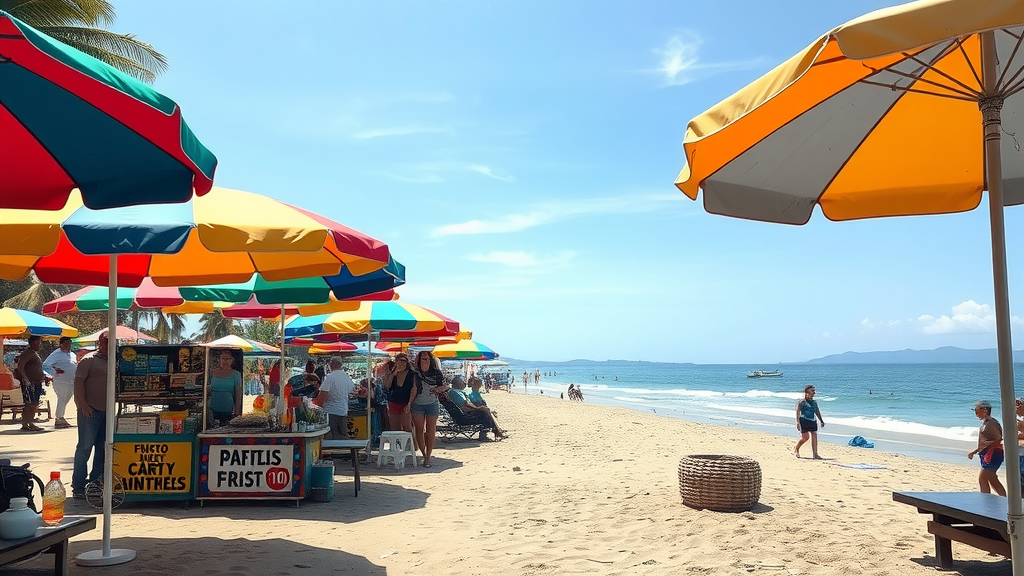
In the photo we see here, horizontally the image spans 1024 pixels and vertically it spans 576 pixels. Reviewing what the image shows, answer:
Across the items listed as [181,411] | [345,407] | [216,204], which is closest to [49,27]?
[345,407]

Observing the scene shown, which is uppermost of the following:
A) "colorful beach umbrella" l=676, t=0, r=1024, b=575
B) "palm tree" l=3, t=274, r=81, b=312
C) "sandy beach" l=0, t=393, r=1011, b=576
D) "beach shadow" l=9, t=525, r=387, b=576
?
"palm tree" l=3, t=274, r=81, b=312

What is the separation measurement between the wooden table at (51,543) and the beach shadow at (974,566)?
17.1 feet

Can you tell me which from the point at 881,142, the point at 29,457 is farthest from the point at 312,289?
the point at 29,457

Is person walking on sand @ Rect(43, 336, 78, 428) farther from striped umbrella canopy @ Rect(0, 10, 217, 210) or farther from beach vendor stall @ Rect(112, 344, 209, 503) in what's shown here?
striped umbrella canopy @ Rect(0, 10, 217, 210)

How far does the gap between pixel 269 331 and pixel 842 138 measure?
65.7 m

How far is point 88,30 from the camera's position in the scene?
15633 mm

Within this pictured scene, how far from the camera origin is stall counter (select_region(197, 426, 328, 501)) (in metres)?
6.77

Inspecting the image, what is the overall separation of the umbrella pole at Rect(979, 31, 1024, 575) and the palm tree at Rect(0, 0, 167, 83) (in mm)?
14500

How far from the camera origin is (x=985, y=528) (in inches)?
182

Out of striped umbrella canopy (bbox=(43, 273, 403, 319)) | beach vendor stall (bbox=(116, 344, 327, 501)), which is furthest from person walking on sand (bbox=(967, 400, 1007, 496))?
beach vendor stall (bbox=(116, 344, 327, 501))

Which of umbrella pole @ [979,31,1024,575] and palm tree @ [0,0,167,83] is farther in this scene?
palm tree @ [0,0,167,83]

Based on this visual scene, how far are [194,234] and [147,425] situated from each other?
86.2 inches

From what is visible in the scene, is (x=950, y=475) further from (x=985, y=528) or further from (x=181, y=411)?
(x=181, y=411)

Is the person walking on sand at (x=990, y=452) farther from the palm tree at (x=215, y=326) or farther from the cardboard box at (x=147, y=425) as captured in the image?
the palm tree at (x=215, y=326)
